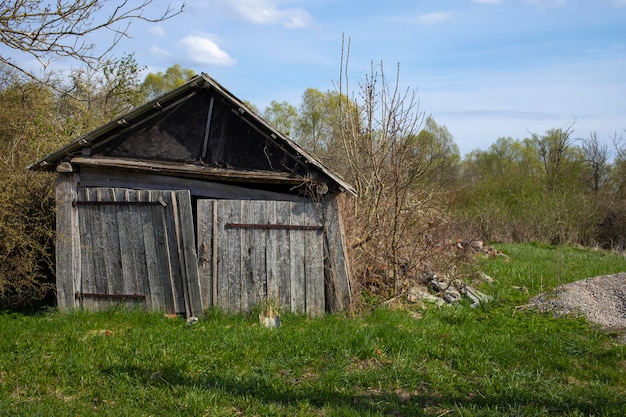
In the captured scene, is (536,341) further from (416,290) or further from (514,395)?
(416,290)

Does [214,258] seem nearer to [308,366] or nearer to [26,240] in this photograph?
[308,366]

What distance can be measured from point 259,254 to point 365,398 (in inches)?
136

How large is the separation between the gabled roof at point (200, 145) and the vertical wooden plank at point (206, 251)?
1.95 ft

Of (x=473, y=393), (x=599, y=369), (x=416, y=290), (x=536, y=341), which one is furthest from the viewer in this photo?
(x=416, y=290)

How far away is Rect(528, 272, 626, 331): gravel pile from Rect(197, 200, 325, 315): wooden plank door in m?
3.91

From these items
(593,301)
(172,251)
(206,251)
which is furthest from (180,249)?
(593,301)

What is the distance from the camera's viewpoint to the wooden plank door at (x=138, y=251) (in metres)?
8.12

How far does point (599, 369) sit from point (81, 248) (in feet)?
24.7

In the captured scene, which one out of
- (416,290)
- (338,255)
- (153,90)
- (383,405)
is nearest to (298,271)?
Answer: (338,255)

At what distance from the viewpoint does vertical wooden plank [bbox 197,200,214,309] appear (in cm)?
822

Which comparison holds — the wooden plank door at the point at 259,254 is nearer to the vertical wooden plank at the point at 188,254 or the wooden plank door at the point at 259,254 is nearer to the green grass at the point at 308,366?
the vertical wooden plank at the point at 188,254

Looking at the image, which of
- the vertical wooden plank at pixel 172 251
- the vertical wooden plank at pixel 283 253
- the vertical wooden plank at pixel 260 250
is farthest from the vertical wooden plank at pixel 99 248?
the vertical wooden plank at pixel 283 253

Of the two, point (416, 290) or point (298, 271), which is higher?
point (298, 271)

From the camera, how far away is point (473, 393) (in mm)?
5520
